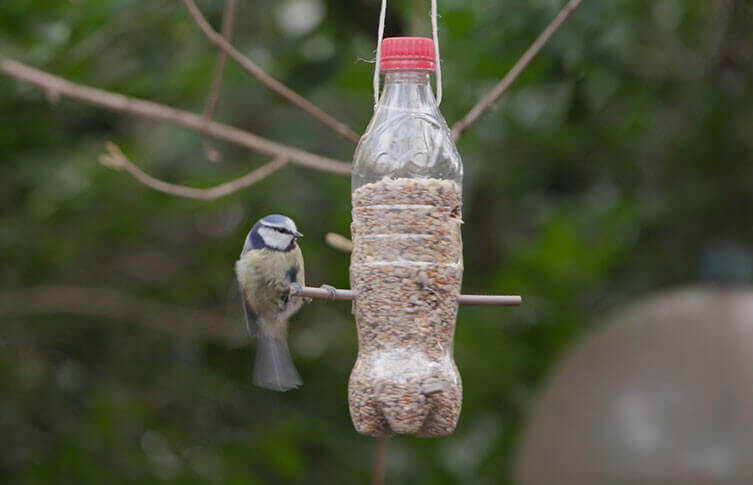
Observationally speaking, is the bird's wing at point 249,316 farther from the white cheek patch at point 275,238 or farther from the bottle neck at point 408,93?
the bottle neck at point 408,93

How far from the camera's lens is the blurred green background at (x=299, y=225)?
184 inches

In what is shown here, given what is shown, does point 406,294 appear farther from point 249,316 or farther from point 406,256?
point 249,316

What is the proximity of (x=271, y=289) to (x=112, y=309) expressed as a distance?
8.66 ft

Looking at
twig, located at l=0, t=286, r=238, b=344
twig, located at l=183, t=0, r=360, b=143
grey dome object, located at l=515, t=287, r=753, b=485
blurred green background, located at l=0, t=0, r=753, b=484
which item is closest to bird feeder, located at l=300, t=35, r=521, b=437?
twig, located at l=183, t=0, r=360, b=143

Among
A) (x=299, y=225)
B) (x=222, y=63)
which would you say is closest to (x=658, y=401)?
(x=299, y=225)

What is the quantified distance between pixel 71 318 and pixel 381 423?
3132 mm

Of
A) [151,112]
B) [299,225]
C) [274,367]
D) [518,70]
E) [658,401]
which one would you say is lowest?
[274,367]

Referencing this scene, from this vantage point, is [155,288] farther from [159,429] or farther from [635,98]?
[635,98]

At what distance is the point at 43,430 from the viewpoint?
18.8ft

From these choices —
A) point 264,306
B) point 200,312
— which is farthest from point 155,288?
point 264,306

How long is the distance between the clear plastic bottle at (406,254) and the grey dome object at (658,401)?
1.85 metres

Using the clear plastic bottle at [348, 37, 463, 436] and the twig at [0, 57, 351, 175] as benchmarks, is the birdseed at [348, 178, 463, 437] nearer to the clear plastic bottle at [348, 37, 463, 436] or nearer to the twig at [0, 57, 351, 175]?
the clear plastic bottle at [348, 37, 463, 436]

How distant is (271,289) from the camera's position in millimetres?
2961

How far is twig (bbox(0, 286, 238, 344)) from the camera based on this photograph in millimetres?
5344
